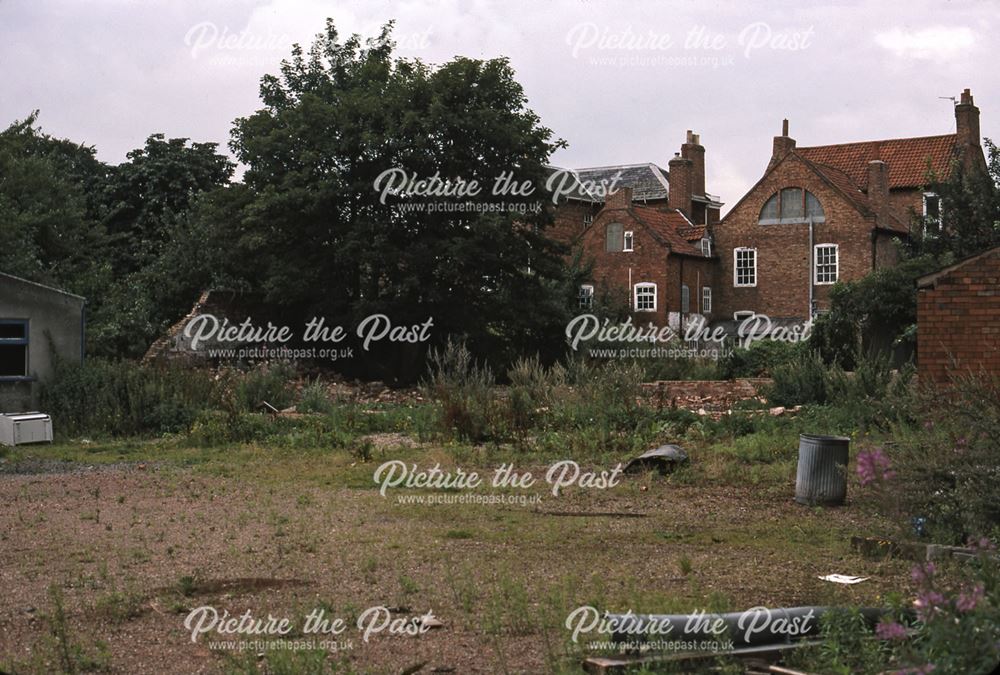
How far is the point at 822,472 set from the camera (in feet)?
37.8

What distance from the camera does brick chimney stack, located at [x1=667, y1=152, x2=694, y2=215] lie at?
5662 cm

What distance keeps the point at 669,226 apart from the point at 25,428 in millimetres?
39263

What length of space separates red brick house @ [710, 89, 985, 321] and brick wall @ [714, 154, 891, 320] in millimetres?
47

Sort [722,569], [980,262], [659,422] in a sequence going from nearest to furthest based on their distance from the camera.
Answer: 1. [722,569]
2. [980,262]
3. [659,422]

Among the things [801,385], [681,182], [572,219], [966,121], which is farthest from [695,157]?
[801,385]

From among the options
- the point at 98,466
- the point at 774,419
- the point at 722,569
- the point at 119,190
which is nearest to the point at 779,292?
the point at 119,190

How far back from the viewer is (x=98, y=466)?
50.6ft

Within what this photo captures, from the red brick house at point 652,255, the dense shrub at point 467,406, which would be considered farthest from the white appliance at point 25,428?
the red brick house at point 652,255

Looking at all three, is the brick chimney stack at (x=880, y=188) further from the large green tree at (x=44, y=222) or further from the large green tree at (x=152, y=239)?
the large green tree at (x=44, y=222)

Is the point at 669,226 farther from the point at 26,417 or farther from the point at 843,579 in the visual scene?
the point at 843,579

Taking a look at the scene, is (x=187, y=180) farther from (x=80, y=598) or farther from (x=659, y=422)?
(x=80, y=598)

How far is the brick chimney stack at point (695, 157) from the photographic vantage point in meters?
57.5

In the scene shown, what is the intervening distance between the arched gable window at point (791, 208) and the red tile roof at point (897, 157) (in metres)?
2.34

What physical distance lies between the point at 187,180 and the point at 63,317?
2415 centimetres
